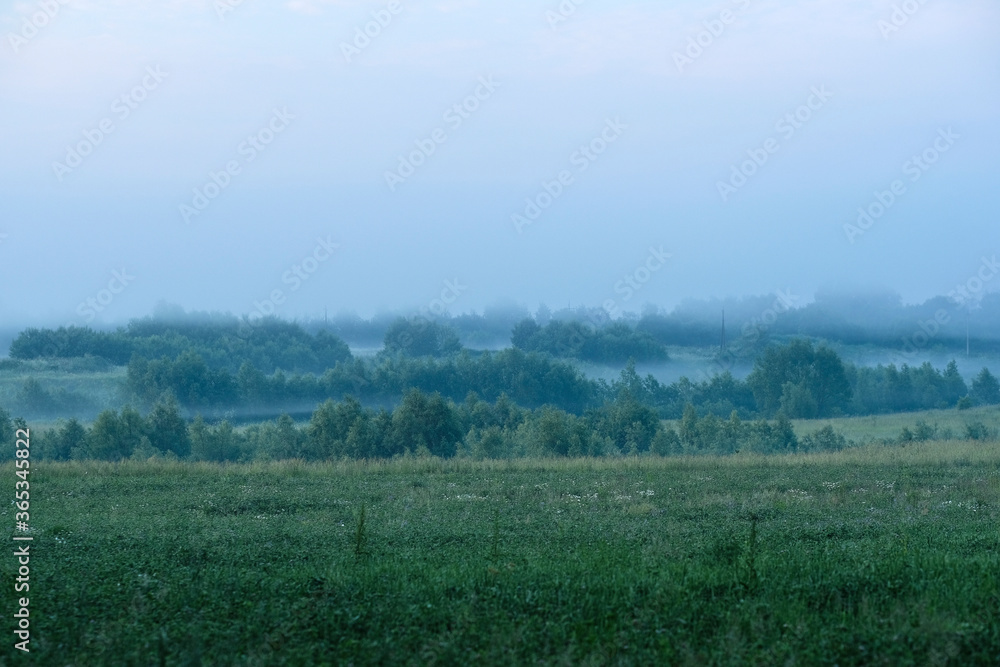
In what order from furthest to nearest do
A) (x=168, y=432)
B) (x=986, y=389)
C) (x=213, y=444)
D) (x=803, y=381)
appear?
(x=986, y=389), (x=803, y=381), (x=168, y=432), (x=213, y=444)

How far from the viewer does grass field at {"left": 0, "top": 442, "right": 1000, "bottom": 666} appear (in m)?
7.01

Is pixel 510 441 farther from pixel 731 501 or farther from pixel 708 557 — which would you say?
pixel 708 557

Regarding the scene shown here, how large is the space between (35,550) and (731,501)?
39.6 feet

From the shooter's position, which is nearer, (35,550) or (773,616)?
(773,616)

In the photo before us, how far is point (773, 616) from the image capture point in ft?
25.6

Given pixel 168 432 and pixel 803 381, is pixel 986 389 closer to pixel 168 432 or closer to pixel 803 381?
pixel 803 381

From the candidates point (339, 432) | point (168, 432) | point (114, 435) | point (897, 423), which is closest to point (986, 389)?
point (897, 423)

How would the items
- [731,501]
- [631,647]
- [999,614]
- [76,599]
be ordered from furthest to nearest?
[731,501] < [76,599] < [999,614] < [631,647]

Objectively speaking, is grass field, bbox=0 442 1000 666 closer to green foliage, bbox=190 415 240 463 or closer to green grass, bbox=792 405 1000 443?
green foliage, bbox=190 415 240 463

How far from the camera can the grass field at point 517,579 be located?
7.01 metres

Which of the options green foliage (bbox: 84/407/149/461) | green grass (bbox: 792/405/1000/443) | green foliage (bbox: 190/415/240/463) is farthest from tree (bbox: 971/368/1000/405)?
green foliage (bbox: 84/407/149/461)

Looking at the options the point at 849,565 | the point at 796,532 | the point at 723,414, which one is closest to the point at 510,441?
the point at 796,532

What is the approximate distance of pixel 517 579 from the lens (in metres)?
9.14

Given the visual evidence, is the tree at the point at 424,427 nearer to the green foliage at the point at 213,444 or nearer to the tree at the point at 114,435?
the green foliage at the point at 213,444
